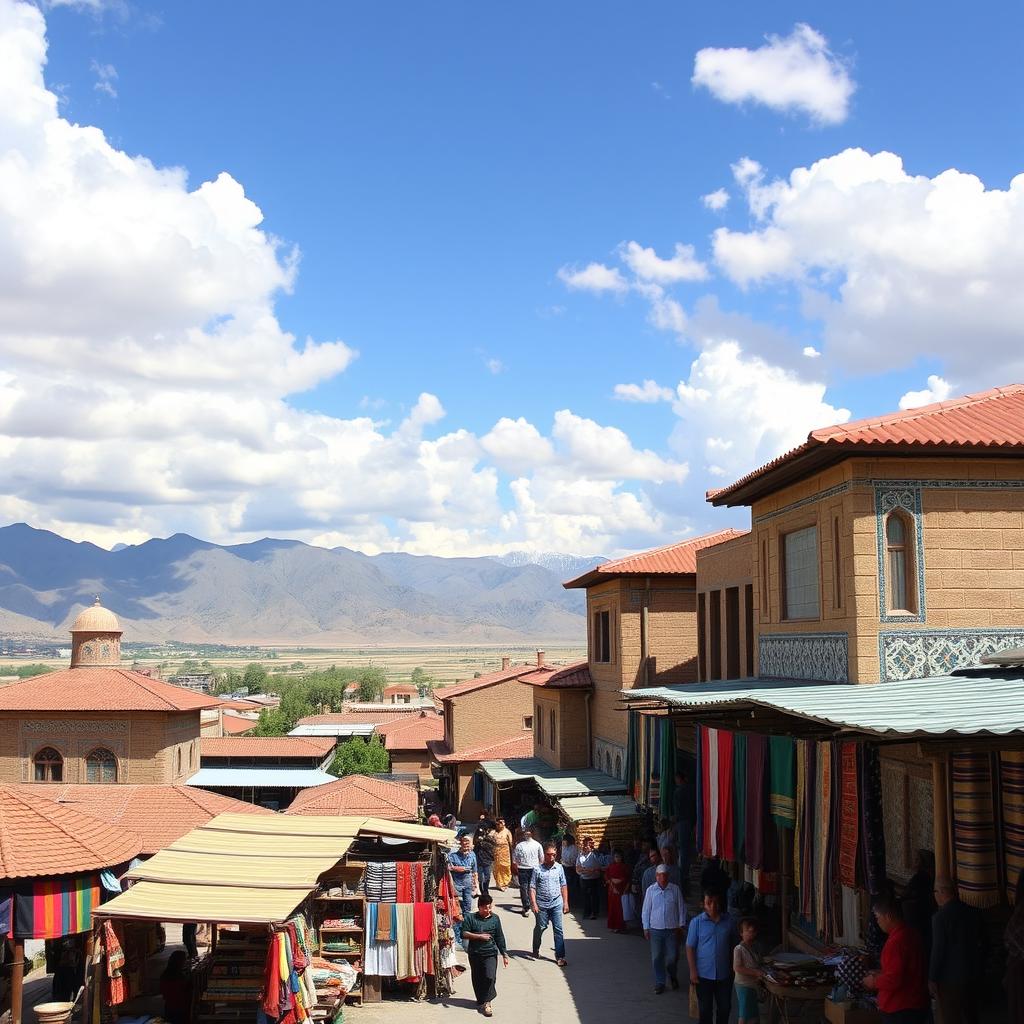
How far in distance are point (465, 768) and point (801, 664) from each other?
25.4 meters

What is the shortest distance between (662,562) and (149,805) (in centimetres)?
1474

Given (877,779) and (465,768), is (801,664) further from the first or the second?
(465,768)

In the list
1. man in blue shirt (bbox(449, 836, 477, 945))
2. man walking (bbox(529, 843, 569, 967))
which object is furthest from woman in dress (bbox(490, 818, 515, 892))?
man walking (bbox(529, 843, 569, 967))

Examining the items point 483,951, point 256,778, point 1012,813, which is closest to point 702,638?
point 483,951

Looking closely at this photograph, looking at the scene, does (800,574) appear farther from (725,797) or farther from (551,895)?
(551,895)

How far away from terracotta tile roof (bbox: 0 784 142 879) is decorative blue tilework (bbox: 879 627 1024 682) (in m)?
10.3

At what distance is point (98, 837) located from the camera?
1466 cm

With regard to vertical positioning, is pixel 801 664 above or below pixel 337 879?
above

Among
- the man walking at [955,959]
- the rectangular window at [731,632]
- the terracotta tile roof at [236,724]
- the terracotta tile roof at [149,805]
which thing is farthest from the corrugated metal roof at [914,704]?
the terracotta tile roof at [236,724]

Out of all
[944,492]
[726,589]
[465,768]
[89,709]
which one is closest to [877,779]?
[944,492]

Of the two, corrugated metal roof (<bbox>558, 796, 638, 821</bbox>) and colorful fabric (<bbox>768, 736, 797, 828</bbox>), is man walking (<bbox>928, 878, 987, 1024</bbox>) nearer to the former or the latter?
colorful fabric (<bbox>768, 736, 797, 828</bbox>)

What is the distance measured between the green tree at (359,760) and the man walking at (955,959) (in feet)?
138

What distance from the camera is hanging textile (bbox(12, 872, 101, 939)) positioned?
12.8m

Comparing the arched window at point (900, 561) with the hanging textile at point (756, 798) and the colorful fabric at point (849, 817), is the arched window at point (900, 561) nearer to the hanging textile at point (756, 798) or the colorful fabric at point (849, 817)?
the hanging textile at point (756, 798)
